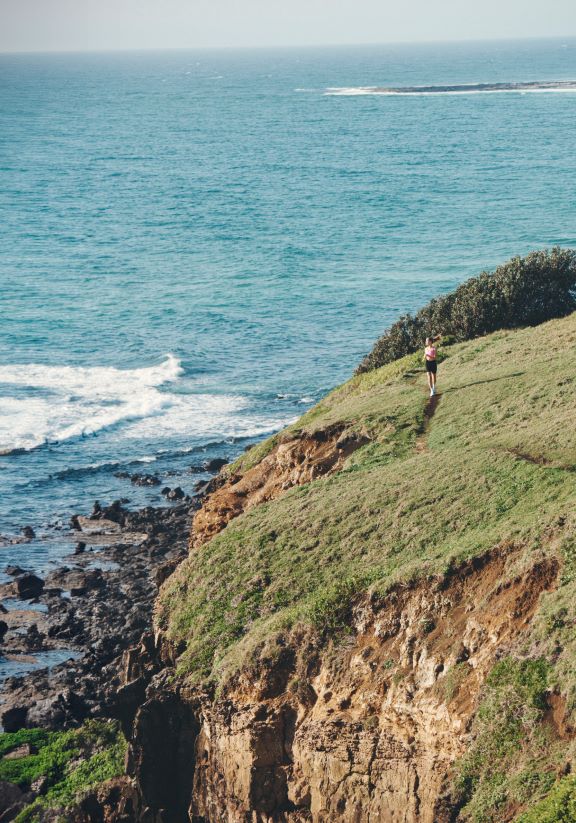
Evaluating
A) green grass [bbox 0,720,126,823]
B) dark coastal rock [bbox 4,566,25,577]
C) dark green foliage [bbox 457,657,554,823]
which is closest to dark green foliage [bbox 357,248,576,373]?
dark coastal rock [bbox 4,566,25,577]

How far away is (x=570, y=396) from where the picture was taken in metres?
31.5

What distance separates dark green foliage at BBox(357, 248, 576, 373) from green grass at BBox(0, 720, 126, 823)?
23.8 m

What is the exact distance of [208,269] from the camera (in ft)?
310

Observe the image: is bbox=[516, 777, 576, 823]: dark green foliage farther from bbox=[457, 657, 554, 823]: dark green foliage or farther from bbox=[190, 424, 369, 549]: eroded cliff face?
bbox=[190, 424, 369, 549]: eroded cliff face

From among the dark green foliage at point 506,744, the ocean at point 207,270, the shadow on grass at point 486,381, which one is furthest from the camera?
the ocean at point 207,270

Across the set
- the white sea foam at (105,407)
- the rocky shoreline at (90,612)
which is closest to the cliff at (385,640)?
the rocky shoreline at (90,612)

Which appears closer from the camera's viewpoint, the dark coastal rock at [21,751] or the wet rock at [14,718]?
the dark coastal rock at [21,751]

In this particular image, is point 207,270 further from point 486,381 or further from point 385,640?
point 385,640

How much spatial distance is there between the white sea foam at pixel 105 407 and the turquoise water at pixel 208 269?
172 millimetres

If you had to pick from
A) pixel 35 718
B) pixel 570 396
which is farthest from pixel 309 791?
pixel 570 396

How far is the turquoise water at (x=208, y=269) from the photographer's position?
57156 mm

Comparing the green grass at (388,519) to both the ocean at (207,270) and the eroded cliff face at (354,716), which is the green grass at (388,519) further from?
the ocean at (207,270)

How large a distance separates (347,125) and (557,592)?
171 meters

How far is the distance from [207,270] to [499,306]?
1991 inches
